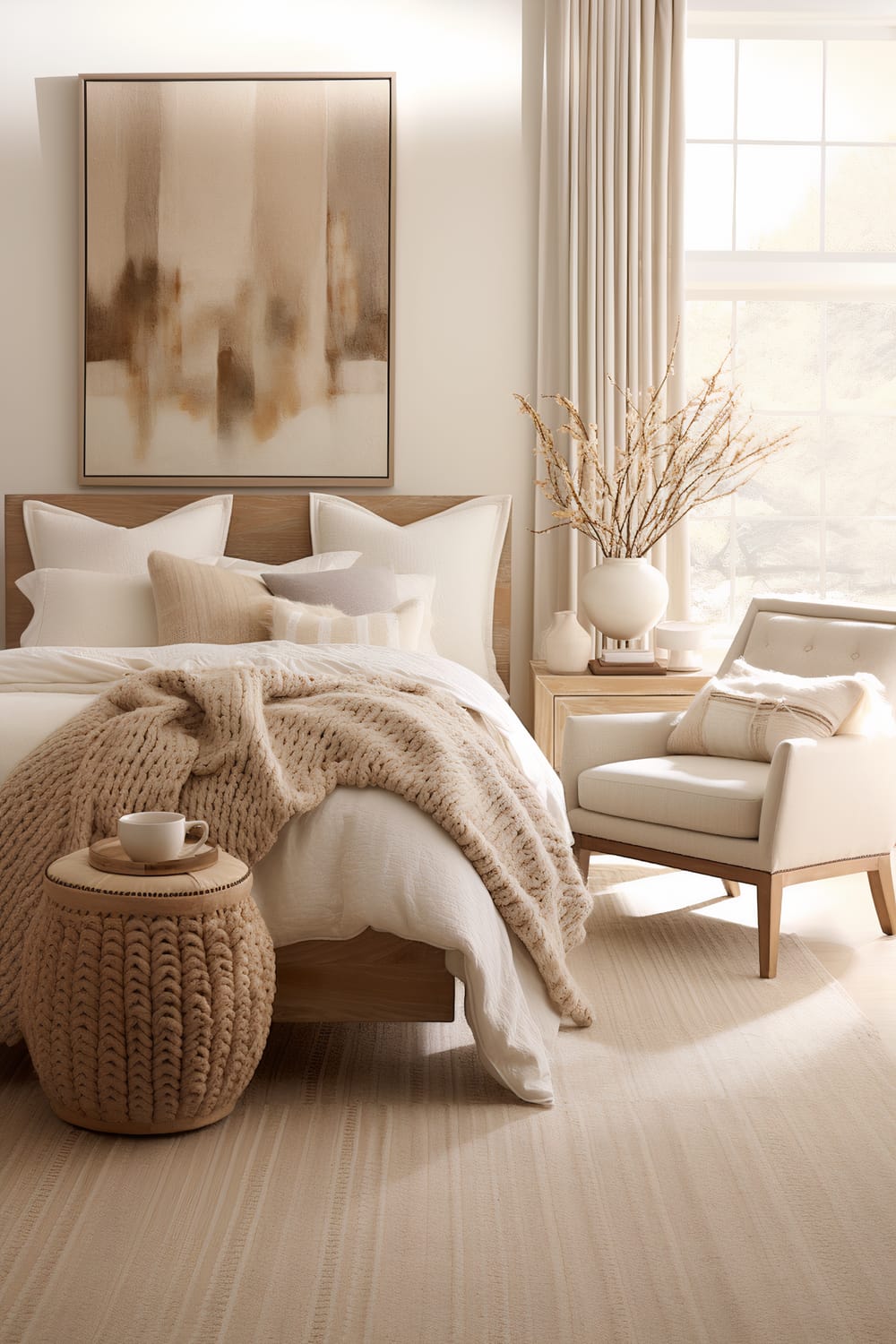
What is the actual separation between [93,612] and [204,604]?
423 mm

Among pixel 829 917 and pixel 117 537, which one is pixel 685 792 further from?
pixel 117 537

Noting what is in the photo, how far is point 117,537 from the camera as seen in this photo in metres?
4.21

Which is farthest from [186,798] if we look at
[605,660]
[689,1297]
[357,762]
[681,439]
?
[681,439]

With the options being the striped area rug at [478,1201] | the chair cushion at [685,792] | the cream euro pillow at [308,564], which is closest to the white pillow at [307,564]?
the cream euro pillow at [308,564]

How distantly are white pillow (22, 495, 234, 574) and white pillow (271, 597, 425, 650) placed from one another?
628 millimetres

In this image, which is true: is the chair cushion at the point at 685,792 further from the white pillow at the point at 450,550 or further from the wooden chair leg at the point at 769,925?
Result: the white pillow at the point at 450,550

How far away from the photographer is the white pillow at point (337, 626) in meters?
3.52

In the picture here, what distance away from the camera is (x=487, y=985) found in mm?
2213

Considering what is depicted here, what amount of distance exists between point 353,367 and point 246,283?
1.56 feet

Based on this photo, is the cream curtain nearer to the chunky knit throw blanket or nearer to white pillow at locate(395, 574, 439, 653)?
white pillow at locate(395, 574, 439, 653)

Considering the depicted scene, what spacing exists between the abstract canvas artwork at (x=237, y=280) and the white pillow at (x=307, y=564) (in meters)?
0.45

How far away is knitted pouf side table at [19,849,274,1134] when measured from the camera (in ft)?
6.52

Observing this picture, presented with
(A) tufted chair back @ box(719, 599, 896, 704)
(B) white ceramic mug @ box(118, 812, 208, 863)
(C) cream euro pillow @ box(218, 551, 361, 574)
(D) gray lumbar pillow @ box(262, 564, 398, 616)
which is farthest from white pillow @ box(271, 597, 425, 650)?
(B) white ceramic mug @ box(118, 812, 208, 863)

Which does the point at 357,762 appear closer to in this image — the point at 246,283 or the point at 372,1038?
the point at 372,1038
